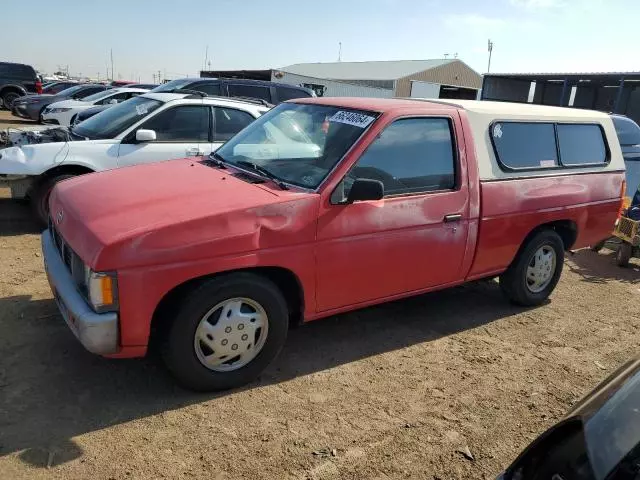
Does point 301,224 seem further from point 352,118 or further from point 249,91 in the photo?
point 249,91

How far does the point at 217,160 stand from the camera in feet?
14.4

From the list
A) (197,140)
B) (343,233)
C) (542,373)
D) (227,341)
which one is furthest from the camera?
(197,140)

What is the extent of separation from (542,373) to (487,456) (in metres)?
1.24

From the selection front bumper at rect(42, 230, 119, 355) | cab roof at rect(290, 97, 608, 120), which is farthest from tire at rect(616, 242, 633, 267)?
front bumper at rect(42, 230, 119, 355)

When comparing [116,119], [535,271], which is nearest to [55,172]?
[116,119]

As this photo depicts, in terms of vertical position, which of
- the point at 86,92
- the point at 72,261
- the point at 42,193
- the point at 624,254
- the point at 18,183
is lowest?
the point at 624,254

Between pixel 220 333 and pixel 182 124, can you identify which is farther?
pixel 182 124

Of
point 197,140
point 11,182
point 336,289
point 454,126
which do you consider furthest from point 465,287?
point 11,182

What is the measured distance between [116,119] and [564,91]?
28.8 m

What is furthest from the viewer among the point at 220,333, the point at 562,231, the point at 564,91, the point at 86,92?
the point at 564,91

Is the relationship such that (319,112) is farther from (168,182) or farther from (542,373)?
(542,373)

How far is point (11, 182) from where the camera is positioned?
241 inches

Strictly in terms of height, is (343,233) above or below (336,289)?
above

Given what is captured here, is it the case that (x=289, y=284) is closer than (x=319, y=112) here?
Yes
